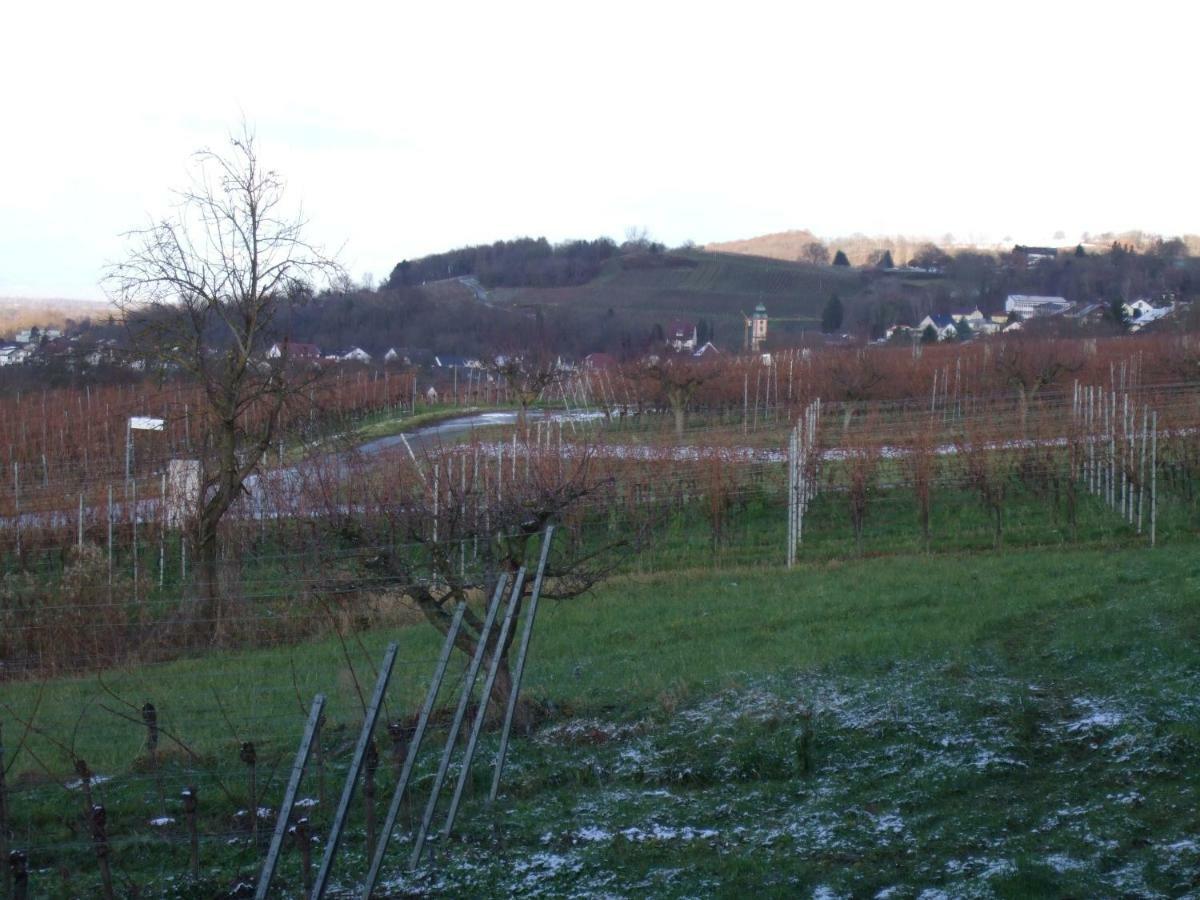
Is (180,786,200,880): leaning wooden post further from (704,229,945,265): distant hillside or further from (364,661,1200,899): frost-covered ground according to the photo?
(704,229,945,265): distant hillside

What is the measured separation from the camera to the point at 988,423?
76.3ft

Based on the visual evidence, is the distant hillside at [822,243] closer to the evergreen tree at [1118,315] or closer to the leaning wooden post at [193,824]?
the evergreen tree at [1118,315]

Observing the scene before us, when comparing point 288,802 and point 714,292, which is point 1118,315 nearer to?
point 714,292

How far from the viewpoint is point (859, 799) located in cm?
523

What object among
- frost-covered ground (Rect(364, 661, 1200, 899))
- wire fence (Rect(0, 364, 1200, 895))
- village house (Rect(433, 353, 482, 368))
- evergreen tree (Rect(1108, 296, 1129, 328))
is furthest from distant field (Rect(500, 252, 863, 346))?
frost-covered ground (Rect(364, 661, 1200, 899))

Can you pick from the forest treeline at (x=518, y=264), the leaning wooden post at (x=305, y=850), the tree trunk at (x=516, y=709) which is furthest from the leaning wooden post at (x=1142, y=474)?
the forest treeline at (x=518, y=264)

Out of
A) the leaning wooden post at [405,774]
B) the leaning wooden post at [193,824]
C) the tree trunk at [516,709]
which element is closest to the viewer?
the leaning wooden post at [405,774]

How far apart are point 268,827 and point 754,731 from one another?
8.50ft

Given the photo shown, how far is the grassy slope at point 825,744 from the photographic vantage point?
4492 millimetres

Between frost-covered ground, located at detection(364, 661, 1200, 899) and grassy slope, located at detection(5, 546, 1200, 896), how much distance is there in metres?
0.01

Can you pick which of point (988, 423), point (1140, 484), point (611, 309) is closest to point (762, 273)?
point (611, 309)

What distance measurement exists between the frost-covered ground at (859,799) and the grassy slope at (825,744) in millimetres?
15

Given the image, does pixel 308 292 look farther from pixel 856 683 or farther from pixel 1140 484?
pixel 1140 484

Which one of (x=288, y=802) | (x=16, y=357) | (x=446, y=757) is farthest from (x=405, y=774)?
(x=16, y=357)
